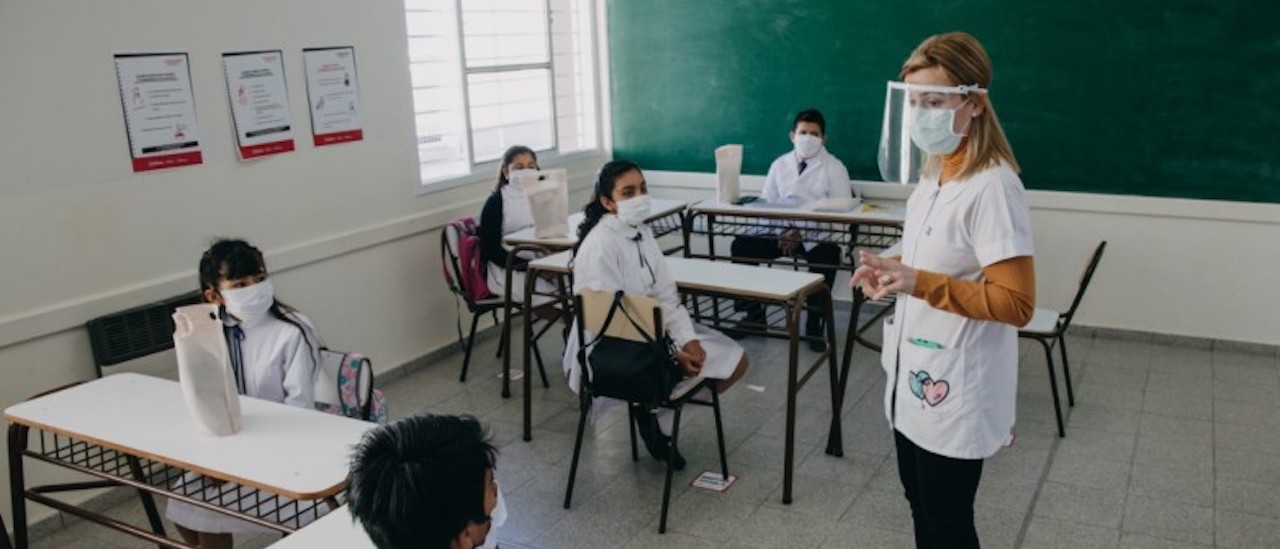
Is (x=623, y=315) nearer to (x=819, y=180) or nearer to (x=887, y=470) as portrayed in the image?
(x=887, y=470)

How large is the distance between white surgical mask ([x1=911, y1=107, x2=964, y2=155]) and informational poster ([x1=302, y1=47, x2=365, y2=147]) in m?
2.84

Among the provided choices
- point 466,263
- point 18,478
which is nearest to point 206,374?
point 18,478

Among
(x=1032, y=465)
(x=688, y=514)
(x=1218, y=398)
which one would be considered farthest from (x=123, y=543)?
(x=1218, y=398)

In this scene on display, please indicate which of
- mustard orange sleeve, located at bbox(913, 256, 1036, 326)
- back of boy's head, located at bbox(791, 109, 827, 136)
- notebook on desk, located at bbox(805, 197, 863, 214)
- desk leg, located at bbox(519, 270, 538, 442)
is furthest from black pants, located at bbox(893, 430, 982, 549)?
back of boy's head, located at bbox(791, 109, 827, 136)

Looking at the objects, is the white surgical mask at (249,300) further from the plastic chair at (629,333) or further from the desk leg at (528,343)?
the desk leg at (528,343)

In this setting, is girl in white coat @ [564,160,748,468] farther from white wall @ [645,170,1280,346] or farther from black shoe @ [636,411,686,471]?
white wall @ [645,170,1280,346]

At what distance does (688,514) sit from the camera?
315 cm

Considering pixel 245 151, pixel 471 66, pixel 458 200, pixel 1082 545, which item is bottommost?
pixel 1082 545

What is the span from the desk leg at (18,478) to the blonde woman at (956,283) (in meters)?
2.17

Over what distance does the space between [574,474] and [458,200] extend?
2059 mm

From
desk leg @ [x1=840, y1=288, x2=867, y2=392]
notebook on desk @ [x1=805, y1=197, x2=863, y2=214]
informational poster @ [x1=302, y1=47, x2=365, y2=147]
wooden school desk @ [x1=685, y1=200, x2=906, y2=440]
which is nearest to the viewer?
desk leg @ [x1=840, y1=288, x2=867, y2=392]

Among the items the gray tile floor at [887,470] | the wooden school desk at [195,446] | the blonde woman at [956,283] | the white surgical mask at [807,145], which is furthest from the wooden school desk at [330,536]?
the white surgical mask at [807,145]

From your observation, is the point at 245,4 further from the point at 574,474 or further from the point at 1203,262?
the point at 1203,262

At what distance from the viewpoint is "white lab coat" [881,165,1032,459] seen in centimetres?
184
